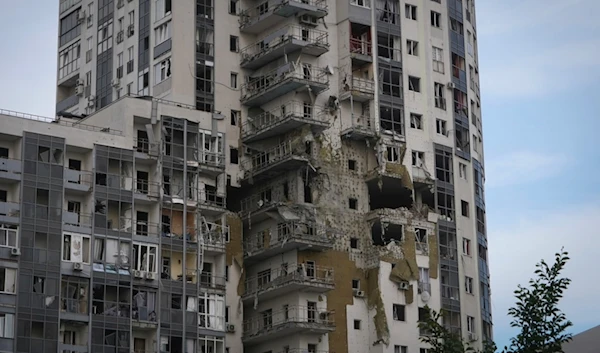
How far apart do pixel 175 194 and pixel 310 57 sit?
56.3 ft

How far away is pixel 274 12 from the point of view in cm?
10756

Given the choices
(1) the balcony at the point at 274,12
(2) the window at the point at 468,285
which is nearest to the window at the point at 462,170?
(2) the window at the point at 468,285

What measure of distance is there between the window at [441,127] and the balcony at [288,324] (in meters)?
18.9

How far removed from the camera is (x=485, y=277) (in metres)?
114

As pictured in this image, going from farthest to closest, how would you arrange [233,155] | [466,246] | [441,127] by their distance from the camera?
[441,127] < [466,246] < [233,155]

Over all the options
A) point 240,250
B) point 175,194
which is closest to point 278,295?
point 240,250

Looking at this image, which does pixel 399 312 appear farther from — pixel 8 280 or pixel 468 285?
pixel 8 280

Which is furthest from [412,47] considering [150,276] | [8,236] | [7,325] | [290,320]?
[7,325]

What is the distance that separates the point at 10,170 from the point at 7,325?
34.0 ft

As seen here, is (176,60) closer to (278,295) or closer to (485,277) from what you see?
(278,295)

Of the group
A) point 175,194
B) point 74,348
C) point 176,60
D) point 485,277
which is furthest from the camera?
point 485,277

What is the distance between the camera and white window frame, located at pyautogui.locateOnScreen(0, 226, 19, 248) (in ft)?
298

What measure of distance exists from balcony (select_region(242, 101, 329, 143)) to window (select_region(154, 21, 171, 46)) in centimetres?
886

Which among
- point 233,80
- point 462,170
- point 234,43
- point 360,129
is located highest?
point 234,43
